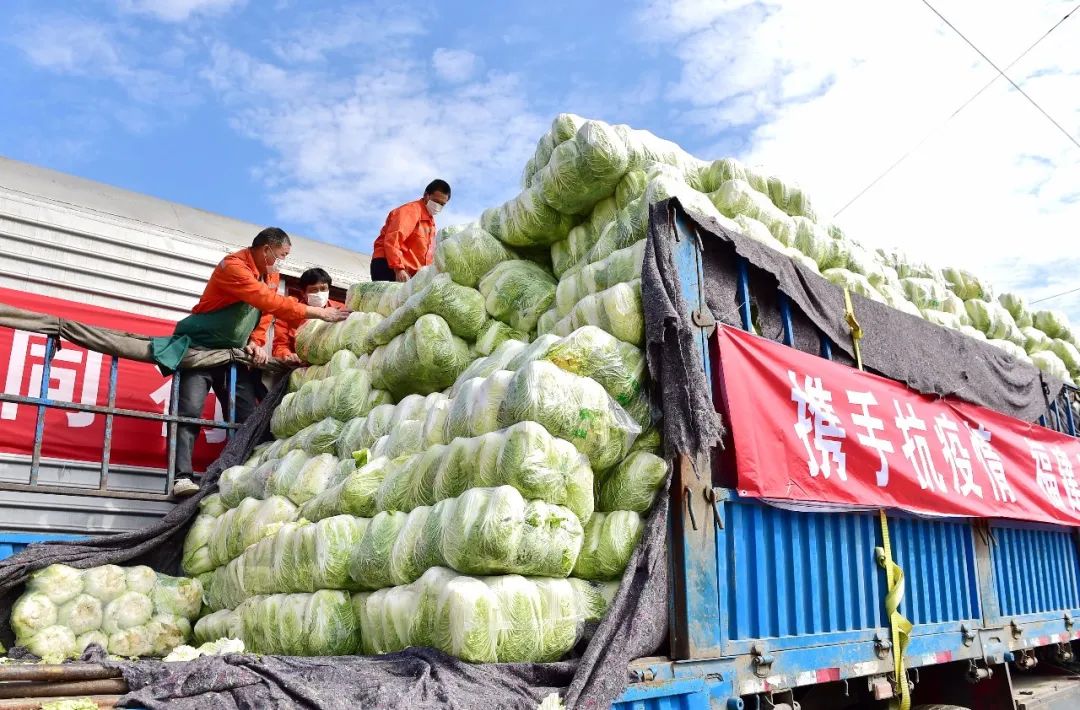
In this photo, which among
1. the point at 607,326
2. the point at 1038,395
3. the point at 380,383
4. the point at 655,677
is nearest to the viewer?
the point at 655,677

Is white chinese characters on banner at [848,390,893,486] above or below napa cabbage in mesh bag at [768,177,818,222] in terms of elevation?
below

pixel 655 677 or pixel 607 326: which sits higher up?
pixel 607 326

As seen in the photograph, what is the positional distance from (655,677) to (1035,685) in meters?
4.20

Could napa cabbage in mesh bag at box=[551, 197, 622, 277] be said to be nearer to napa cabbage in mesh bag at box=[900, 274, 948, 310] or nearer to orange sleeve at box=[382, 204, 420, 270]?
orange sleeve at box=[382, 204, 420, 270]

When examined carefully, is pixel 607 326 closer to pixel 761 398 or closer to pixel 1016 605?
pixel 761 398

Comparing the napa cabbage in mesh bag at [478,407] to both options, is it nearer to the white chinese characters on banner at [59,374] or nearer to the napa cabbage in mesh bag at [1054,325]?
the white chinese characters on banner at [59,374]

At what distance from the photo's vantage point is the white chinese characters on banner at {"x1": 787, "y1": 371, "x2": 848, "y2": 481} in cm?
388

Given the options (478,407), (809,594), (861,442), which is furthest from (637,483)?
(861,442)

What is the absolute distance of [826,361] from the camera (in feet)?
13.9

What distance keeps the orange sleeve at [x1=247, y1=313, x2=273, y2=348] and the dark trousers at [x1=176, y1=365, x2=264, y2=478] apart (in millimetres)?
498

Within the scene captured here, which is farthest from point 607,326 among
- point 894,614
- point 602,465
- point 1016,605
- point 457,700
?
point 1016,605

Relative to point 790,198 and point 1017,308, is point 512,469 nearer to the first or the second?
point 790,198

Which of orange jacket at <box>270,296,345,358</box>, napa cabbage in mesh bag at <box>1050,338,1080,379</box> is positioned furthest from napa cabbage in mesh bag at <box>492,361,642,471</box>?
napa cabbage in mesh bag at <box>1050,338,1080,379</box>

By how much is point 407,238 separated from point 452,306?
112 inches
